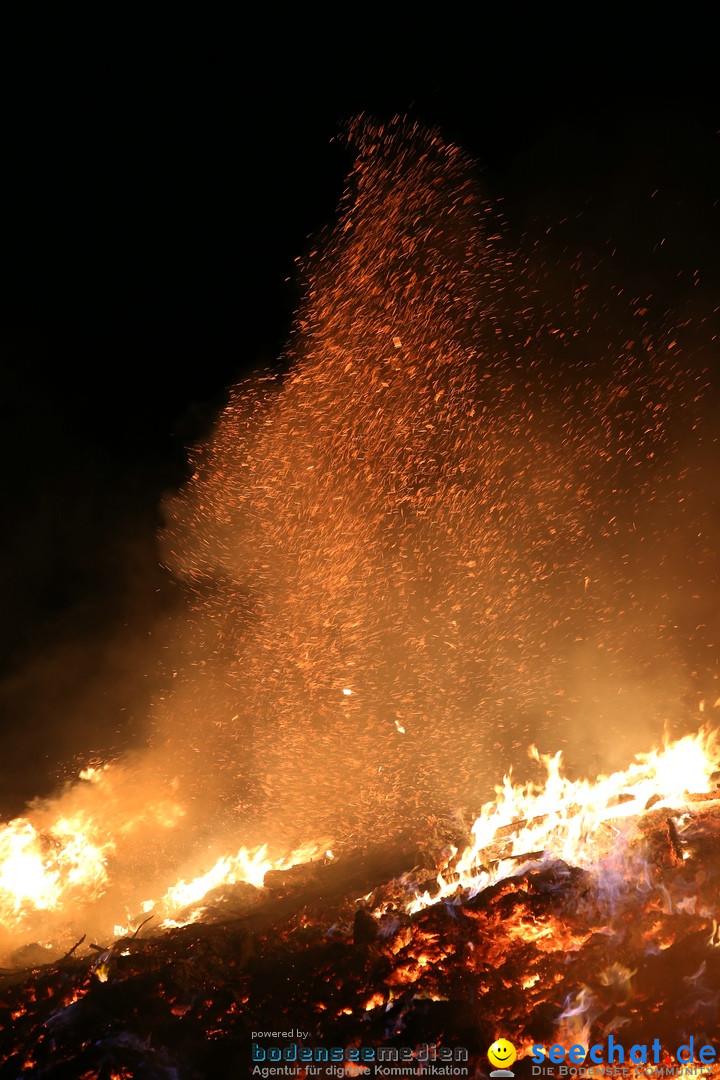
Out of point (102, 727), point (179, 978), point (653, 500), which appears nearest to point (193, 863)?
point (102, 727)

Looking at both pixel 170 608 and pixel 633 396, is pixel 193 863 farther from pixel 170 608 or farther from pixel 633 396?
pixel 633 396

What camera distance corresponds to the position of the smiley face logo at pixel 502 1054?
4445 mm

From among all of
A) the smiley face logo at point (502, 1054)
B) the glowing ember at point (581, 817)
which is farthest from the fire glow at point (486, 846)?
the smiley face logo at point (502, 1054)

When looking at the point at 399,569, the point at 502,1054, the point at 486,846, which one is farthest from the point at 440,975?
Result: the point at 399,569

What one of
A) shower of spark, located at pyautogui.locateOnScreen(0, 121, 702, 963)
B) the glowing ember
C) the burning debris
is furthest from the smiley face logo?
shower of spark, located at pyautogui.locateOnScreen(0, 121, 702, 963)

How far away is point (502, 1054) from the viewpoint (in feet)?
14.8

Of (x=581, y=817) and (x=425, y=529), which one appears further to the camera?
(x=425, y=529)

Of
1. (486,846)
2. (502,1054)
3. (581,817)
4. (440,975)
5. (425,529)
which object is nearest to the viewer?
(502,1054)

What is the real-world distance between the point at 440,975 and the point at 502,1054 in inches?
29.1

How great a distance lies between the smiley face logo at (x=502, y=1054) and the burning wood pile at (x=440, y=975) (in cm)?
6

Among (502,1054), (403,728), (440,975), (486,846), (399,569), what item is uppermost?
(399,569)

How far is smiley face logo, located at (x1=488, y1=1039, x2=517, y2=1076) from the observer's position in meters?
4.45

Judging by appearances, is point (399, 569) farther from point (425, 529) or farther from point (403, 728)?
point (403, 728)

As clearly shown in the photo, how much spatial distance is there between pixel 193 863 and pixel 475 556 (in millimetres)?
9107
